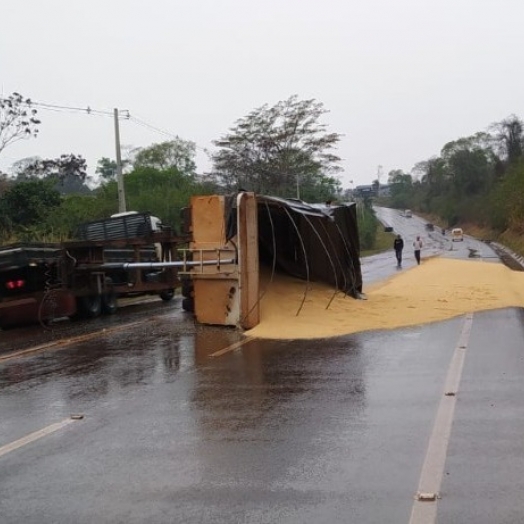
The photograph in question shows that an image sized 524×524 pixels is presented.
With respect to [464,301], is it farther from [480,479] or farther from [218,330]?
[480,479]

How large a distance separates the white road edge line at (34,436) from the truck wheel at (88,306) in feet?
33.1

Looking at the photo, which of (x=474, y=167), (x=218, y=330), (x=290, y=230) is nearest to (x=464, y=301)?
(x=290, y=230)

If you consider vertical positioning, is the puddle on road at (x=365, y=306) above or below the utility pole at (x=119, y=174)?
below

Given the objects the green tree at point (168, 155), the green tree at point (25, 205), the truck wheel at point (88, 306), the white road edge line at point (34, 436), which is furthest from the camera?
the green tree at point (168, 155)

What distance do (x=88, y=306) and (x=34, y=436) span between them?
10.7 meters

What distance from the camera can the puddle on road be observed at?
489 inches

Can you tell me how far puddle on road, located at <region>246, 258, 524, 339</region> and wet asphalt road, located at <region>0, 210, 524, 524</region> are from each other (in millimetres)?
1355

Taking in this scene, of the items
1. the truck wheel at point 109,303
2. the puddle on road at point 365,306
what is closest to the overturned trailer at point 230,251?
the puddle on road at point 365,306

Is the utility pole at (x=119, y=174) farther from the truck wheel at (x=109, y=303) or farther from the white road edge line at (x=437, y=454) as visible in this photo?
the white road edge line at (x=437, y=454)

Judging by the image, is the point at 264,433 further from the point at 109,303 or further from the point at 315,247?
the point at 109,303

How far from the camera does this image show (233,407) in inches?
280

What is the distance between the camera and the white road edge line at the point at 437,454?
13.8 feet

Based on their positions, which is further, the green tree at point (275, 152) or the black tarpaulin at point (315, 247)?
the green tree at point (275, 152)

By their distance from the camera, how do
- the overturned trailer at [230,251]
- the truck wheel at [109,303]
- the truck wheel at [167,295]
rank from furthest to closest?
the truck wheel at [167,295] < the truck wheel at [109,303] < the overturned trailer at [230,251]
